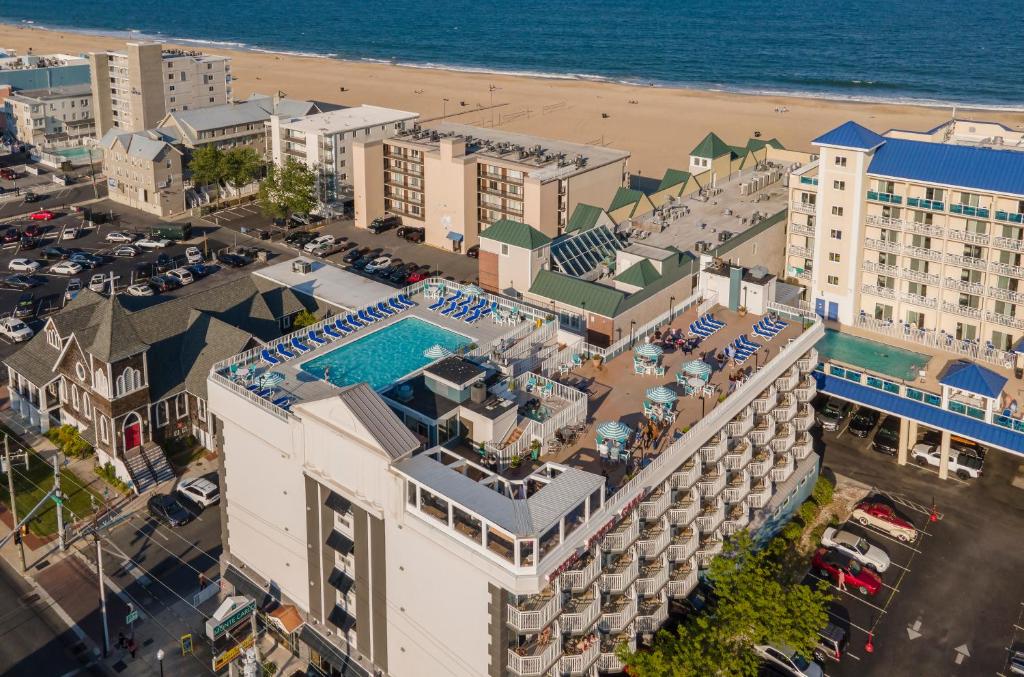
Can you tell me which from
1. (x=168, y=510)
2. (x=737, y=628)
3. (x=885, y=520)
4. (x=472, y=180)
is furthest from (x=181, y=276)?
(x=737, y=628)

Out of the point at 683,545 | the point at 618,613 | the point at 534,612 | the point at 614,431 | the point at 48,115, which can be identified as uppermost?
the point at 48,115

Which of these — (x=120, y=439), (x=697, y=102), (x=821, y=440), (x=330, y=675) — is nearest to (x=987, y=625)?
(x=821, y=440)

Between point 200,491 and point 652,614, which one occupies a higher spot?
point 652,614

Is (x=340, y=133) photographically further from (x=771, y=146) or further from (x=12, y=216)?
(x=771, y=146)

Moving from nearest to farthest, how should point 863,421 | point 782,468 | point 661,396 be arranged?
point 661,396 → point 782,468 → point 863,421

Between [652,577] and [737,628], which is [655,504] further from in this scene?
[737,628]

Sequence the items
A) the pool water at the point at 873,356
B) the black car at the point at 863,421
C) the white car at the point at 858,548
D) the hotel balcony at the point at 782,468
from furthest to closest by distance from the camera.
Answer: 1. the black car at the point at 863,421
2. the pool water at the point at 873,356
3. the hotel balcony at the point at 782,468
4. the white car at the point at 858,548

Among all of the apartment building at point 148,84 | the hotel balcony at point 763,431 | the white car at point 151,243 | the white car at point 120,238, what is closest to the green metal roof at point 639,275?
the hotel balcony at point 763,431

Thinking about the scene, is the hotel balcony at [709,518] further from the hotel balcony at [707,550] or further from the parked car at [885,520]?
the parked car at [885,520]
